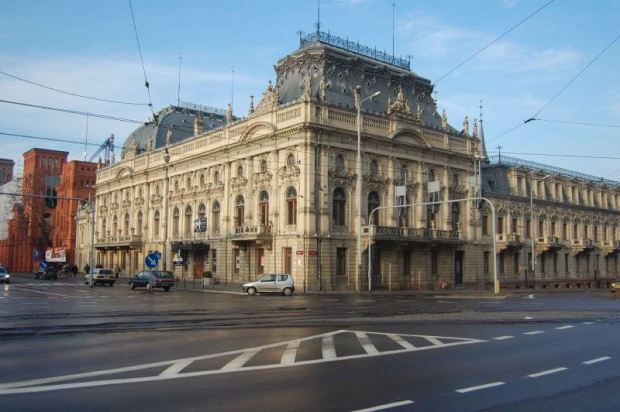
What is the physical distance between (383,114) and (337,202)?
9.17 metres

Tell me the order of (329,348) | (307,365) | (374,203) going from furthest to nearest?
(374,203), (329,348), (307,365)

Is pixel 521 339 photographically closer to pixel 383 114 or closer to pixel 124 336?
pixel 124 336

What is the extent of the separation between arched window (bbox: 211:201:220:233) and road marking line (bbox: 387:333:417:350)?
42.5m

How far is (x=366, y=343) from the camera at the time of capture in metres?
14.2

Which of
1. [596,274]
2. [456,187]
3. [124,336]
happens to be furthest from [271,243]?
[596,274]

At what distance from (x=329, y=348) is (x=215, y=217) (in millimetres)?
45266

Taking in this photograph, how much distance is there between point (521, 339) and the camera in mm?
15469

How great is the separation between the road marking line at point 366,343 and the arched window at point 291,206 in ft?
104

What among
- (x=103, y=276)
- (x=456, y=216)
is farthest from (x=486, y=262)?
(x=103, y=276)

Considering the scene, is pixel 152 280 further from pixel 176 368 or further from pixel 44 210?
pixel 44 210

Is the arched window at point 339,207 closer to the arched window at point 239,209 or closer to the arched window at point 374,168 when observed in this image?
the arched window at point 374,168

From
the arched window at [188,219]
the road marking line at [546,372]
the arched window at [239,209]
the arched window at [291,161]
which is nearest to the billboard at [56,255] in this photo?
the arched window at [188,219]

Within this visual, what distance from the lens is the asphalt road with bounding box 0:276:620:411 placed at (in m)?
8.42

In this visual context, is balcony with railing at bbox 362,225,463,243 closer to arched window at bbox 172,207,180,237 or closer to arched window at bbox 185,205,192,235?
arched window at bbox 185,205,192,235
